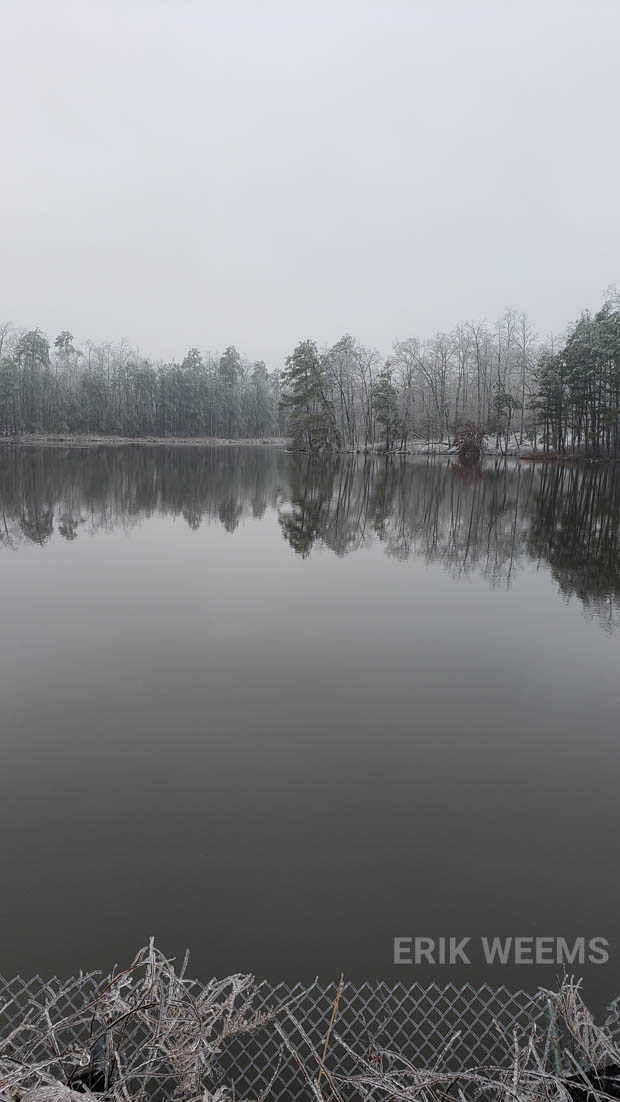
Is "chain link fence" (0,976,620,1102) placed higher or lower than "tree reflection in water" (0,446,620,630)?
lower

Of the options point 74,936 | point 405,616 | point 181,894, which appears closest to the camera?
point 74,936

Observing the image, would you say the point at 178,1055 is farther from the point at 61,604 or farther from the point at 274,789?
the point at 61,604

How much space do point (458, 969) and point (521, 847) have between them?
1208mm

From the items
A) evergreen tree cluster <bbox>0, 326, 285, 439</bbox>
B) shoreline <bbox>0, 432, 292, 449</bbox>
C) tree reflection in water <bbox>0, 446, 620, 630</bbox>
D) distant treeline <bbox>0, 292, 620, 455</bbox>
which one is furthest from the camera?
evergreen tree cluster <bbox>0, 326, 285, 439</bbox>

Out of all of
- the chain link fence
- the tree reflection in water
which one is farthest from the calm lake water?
the tree reflection in water

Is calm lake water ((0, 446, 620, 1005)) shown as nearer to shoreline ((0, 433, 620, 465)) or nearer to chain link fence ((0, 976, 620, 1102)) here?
chain link fence ((0, 976, 620, 1102))

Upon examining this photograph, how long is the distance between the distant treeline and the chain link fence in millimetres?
48628

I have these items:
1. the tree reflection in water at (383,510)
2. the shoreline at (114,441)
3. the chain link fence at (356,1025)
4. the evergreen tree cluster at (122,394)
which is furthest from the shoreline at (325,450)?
the chain link fence at (356,1025)

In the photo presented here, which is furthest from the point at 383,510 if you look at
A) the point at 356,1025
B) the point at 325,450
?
the point at 325,450

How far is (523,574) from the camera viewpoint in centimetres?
1270

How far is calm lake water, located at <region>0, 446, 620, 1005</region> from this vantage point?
364 cm

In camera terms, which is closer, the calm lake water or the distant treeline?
the calm lake water

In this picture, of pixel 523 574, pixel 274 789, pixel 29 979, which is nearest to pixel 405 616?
pixel 523 574

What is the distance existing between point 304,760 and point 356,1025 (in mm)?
2453
